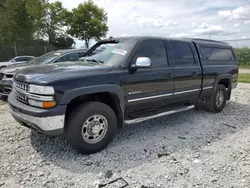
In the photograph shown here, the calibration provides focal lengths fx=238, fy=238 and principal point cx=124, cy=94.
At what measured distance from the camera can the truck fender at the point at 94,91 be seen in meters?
3.26

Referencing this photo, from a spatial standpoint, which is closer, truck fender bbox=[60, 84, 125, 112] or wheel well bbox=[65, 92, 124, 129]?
truck fender bbox=[60, 84, 125, 112]

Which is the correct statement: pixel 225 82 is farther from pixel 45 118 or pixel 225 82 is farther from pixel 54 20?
pixel 54 20

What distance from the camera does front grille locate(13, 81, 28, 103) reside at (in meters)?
3.46

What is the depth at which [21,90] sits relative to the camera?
3.56 m

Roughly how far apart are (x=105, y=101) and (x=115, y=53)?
0.91m

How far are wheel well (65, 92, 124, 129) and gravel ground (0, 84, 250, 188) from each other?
0.54 m

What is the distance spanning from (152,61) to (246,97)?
4.88 metres

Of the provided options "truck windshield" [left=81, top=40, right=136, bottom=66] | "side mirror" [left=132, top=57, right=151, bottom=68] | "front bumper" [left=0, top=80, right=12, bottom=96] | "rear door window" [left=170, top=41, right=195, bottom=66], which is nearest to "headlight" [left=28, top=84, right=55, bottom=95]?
"truck windshield" [left=81, top=40, right=136, bottom=66]

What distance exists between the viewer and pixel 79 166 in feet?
11.0

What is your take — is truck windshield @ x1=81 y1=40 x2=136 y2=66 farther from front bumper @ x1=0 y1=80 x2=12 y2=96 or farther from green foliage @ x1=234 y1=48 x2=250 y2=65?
green foliage @ x1=234 y1=48 x2=250 y2=65

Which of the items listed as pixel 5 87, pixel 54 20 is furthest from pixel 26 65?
pixel 54 20

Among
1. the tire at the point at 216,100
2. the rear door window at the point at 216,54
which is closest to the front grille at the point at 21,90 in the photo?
the rear door window at the point at 216,54

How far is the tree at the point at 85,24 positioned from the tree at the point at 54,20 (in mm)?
1062

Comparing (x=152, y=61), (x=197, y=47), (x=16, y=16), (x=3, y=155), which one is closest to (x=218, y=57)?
(x=197, y=47)
